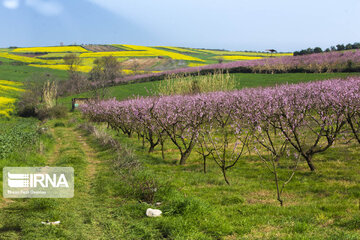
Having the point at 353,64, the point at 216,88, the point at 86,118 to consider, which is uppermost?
the point at 353,64

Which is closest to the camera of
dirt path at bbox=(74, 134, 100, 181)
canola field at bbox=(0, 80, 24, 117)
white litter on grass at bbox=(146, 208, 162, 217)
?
white litter on grass at bbox=(146, 208, 162, 217)

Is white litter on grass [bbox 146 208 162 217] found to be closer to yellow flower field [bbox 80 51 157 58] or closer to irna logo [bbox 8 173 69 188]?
irna logo [bbox 8 173 69 188]

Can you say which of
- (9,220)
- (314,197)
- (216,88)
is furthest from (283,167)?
(216,88)

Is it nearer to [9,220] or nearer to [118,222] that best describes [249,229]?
[118,222]

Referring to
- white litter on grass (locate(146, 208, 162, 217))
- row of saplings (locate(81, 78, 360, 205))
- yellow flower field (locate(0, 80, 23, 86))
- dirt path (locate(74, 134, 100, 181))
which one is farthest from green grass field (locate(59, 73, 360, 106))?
white litter on grass (locate(146, 208, 162, 217))

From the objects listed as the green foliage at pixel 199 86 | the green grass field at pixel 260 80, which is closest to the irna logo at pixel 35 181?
the green grass field at pixel 260 80

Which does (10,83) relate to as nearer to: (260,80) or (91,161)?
(260,80)

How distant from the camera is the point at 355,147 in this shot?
1820cm

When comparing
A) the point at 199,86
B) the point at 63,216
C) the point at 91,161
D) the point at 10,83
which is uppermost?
the point at 199,86

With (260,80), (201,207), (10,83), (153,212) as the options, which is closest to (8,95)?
(10,83)

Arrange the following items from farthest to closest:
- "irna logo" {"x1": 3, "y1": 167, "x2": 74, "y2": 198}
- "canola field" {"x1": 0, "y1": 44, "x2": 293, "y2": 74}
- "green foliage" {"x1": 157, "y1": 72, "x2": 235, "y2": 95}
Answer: "canola field" {"x1": 0, "y1": 44, "x2": 293, "y2": 74}
"green foliage" {"x1": 157, "y1": 72, "x2": 235, "y2": 95}
"irna logo" {"x1": 3, "y1": 167, "x2": 74, "y2": 198}

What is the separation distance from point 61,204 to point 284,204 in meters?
7.33

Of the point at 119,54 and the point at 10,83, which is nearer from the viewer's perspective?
the point at 10,83

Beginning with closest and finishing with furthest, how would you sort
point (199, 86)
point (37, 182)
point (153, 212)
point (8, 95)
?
point (153, 212), point (37, 182), point (199, 86), point (8, 95)
